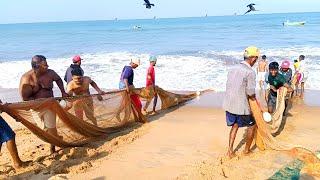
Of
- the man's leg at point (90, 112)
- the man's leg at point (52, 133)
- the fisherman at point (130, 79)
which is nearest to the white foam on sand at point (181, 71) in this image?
the fisherman at point (130, 79)

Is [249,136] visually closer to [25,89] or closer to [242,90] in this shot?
[242,90]

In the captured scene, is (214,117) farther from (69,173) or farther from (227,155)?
(69,173)

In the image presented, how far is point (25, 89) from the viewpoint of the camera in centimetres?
571

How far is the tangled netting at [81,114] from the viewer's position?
5438 millimetres

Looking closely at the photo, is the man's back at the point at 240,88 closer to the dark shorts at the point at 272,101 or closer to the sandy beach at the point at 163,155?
the sandy beach at the point at 163,155

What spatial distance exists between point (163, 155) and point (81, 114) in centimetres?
147

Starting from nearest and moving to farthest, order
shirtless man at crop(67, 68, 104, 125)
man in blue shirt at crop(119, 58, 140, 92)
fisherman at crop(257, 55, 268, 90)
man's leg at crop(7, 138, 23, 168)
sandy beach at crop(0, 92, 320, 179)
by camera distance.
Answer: man's leg at crop(7, 138, 23, 168) < sandy beach at crop(0, 92, 320, 179) < shirtless man at crop(67, 68, 104, 125) < man in blue shirt at crop(119, 58, 140, 92) < fisherman at crop(257, 55, 268, 90)

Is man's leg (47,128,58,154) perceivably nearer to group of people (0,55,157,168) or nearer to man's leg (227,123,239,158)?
group of people (0,55,157,168)

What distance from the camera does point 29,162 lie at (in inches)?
221

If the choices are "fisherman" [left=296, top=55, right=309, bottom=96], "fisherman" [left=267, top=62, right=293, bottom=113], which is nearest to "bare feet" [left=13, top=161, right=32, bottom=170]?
"fisherman" [left=267, top=62, right=293, bottom=113]

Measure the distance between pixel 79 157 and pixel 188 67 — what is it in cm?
1267

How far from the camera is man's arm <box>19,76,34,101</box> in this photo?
224 inches

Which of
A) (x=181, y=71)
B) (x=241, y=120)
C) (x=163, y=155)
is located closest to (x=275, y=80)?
(x=241, y=120)

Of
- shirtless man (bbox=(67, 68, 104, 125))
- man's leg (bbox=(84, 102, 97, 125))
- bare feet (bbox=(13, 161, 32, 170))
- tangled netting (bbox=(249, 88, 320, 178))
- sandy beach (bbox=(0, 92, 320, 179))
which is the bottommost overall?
sandy beach (bbox=(0, 92, 320, 179))
